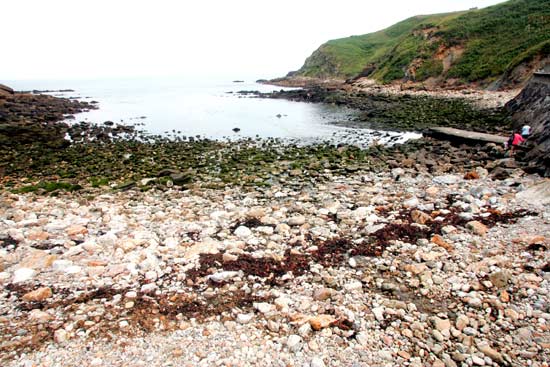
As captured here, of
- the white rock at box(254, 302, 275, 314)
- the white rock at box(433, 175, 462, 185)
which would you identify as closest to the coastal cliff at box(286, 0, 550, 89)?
the white rock at box(433, 175, 462, 185)

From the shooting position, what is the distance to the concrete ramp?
825 inches

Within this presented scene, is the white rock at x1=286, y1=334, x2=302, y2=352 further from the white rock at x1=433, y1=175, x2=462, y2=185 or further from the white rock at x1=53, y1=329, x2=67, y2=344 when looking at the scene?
the white rock at x1=433, y1=175, x2=462, y2=185

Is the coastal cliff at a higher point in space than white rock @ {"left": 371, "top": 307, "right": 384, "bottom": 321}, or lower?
higher

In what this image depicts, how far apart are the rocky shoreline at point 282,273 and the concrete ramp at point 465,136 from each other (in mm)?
6138

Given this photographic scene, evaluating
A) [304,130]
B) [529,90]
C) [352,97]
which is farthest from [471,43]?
[304,130]

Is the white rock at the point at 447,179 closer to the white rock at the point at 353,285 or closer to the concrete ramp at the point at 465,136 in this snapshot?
the concrete ramp at the point at 465,136

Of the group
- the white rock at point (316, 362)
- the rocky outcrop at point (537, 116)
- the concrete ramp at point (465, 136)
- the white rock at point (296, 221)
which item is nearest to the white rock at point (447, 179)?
the rocky outcrop at point (537, 116)

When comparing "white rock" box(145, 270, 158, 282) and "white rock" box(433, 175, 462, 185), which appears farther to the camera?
"white rock" box(433, 175, 462, 185)

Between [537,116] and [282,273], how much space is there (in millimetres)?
24611

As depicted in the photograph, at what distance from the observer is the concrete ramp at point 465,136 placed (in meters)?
20.9

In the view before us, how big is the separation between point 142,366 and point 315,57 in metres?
166

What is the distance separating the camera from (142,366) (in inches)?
216

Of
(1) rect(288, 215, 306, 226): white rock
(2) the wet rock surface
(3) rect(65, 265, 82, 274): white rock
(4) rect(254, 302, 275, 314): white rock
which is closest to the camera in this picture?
(4) rect(254, 302, 275, 314): white rock

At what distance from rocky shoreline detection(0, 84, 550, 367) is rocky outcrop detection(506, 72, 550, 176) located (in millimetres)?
895
